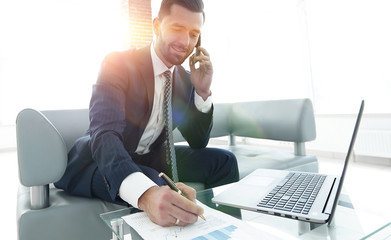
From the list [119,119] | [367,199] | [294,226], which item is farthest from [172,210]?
[367,199]

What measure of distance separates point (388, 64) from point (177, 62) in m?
3.30

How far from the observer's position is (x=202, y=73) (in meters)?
1.22

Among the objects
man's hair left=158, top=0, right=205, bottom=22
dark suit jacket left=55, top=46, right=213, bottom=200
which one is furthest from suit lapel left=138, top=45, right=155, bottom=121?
man's hair left=158, top=0, right=205, bottom=22

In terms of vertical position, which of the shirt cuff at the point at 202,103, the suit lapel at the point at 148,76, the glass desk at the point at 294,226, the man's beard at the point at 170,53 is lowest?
the glass desk at the point at 294,226

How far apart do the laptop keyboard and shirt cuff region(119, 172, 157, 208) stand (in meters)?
0.32

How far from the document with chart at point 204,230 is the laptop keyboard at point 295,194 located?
114mm

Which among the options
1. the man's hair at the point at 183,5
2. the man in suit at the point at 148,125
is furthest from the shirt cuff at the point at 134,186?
the man's hair at the point at 183,5

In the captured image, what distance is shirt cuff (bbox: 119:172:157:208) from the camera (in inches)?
26.5

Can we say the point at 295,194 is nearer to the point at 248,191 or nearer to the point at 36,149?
the point at 248,191

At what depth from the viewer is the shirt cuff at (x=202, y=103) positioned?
1.25m

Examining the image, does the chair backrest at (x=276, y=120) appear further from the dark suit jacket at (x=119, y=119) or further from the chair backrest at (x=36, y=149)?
the chair backrest at (x=36, y=149)

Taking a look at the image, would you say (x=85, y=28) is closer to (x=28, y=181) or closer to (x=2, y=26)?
(x=2, y=26)

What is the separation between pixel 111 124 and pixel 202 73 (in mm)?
524

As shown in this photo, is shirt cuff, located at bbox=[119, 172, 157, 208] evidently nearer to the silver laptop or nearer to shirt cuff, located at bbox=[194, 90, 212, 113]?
the silver laptop
